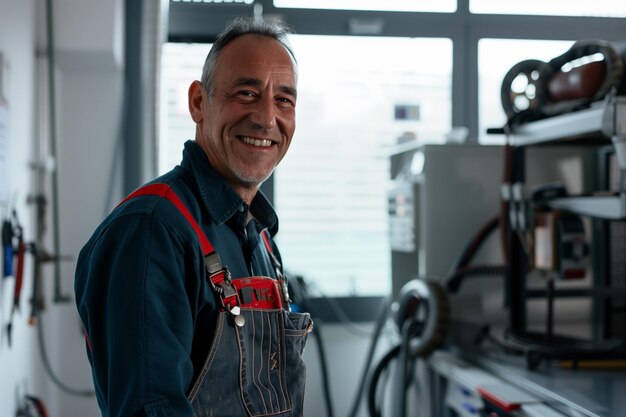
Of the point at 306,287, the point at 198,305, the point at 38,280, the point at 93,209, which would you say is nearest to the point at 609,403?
the point at 198,305

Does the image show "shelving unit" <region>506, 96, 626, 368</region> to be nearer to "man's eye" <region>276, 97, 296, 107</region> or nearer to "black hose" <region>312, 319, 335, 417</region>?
"man's eye" <region>276, 97, 296, 107</region>

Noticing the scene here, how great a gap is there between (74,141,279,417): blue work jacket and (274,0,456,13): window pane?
262 cm

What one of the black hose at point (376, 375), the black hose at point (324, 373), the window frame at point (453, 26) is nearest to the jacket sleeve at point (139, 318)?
the black hose at point (376, 375)

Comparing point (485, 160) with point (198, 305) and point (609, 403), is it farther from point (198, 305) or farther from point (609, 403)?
point (198, 305)

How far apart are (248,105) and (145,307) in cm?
41

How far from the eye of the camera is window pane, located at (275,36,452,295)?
349 centimetres

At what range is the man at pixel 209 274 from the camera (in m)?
0.89

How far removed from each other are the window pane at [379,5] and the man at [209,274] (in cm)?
237

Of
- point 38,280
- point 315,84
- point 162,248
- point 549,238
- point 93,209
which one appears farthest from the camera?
point 315,84

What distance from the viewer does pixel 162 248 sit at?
935 mm

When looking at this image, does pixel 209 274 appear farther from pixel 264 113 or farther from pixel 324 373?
pixel 324 373

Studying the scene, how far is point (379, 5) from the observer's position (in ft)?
11.6

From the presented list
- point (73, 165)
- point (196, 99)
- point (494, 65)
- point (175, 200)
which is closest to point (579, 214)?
point (196, 99)

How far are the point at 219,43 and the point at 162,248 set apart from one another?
0.41m
